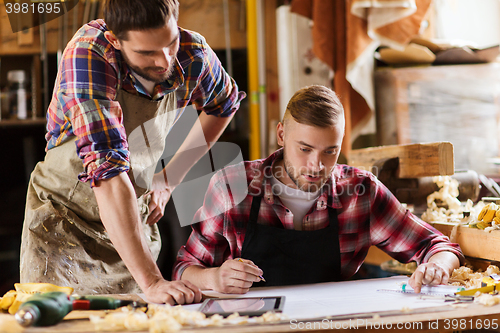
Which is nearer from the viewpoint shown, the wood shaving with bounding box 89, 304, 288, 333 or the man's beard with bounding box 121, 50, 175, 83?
the wood shaving with bounding box 89, 304, 288, 333

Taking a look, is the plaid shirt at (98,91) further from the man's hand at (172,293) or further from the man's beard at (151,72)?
the man's hand at (172,293)

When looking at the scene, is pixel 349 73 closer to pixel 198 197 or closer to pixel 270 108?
pixel 270 108

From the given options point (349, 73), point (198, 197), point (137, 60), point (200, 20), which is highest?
point (200, 20)

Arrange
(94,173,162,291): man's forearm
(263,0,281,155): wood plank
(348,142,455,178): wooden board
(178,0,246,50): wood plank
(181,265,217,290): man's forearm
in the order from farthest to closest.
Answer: (263,0,281,155): wood plank, (178,0,246,50): wood plank, (348,142,455,178): wooden board, (181,265,217,290): man's forearm, (94,173,162,291): man's forearm

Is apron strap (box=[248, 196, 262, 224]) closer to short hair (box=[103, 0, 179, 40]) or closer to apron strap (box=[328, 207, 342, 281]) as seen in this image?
apron strap (box=[328, 207, 342, 281])

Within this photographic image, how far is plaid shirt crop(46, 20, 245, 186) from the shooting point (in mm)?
971

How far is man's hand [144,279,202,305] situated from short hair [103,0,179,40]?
22.0 inches

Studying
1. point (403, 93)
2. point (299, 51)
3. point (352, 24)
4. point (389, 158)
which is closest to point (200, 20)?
point (299, 51)

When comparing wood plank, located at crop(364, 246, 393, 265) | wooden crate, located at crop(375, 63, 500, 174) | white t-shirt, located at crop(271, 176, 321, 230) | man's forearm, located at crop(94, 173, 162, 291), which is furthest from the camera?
wooden crate, located at crop(375, 63, 500, 174)

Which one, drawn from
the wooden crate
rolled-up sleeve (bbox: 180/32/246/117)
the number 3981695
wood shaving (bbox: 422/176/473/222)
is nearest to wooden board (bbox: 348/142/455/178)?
wood shaving (bbox: 422/176/473/222)

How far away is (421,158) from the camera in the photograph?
1454 millimetres

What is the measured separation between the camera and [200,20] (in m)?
2.49

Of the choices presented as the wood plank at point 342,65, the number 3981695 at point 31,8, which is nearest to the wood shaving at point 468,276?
the wood plank at point 342,65

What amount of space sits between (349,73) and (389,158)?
2.33ft
